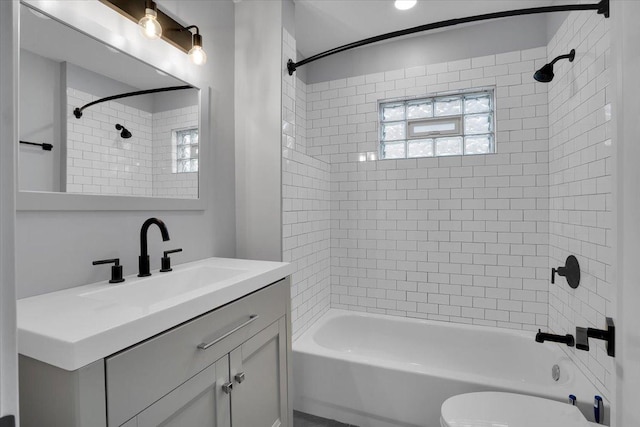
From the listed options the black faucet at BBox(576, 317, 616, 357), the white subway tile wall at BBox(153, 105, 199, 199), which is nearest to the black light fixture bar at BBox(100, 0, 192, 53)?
the white subway tile wall at BBox(153, 105, 199, 199)

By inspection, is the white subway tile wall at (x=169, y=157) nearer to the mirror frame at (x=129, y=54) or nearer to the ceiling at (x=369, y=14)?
the mirror frame at (x=129, y=54)

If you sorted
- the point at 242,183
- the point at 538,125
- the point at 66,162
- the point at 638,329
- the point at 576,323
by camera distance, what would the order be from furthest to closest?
the point at 538,125, the point at 242,183, the point at 576,323, the point at 66,162, the point at 638,329

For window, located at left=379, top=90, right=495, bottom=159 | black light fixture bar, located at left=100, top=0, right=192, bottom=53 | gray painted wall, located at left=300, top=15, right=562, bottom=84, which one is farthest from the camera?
window, located at left=379, top=90, right=495, bottom=159

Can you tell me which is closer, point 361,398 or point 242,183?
point 361,398

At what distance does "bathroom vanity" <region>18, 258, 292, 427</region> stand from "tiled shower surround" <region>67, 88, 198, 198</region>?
0.43 m

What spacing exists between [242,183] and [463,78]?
2.03 metres

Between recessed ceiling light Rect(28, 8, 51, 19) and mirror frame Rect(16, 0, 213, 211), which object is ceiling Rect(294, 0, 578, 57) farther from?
recessed ceiling light Rect(28, 8, 51, 19)

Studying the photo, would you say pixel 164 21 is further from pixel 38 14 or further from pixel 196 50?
pixel 38 14

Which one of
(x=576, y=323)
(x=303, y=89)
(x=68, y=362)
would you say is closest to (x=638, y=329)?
(x=68, y=362)

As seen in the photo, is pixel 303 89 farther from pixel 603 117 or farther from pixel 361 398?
pixel 361 398

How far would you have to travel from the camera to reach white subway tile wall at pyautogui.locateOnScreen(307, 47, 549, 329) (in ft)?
8.06

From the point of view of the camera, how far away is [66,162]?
1210mm

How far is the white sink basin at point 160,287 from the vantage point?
3.93 ft

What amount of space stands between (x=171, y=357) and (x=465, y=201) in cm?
244
